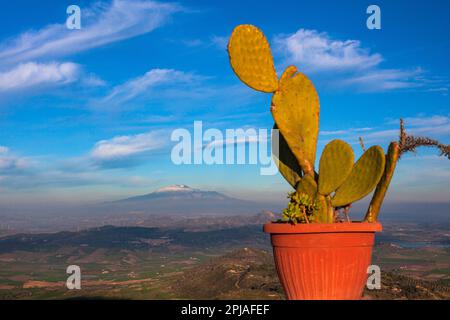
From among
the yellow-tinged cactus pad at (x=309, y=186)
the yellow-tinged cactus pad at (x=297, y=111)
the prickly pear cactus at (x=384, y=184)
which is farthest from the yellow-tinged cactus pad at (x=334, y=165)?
the prickly pear cactus at (x=384, y=184)

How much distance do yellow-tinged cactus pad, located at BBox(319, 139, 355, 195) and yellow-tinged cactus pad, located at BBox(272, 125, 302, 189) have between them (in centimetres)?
76

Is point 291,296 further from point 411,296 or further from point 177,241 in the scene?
point 177,241

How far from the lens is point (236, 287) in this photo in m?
14.5

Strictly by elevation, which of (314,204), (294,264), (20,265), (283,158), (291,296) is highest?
(283,158)

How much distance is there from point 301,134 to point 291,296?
7.32 feet

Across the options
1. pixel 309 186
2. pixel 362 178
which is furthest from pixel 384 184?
pixel 309 186

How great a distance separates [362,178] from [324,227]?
964 mm

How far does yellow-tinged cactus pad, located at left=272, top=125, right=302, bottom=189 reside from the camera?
7785mm

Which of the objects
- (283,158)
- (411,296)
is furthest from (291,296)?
(411,296)

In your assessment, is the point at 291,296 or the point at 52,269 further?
the point at 52,269

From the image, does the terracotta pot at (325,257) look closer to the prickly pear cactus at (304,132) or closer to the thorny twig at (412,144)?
the prickly pear cactus at (304,132)

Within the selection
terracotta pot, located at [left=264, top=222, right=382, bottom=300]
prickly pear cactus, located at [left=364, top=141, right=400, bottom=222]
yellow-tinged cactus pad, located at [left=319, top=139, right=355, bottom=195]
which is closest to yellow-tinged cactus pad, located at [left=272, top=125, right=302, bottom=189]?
yellow-tinged cactus pad, located at [left=319, top=139, right=355, bottom=195]

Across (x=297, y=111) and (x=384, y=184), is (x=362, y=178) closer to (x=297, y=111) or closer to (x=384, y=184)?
(x=384, y=184)

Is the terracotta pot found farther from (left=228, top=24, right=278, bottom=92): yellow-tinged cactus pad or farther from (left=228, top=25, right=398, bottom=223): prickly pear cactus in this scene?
(left=228, top=24, right=278, bottom=92): yellow-tinged cactus pad
